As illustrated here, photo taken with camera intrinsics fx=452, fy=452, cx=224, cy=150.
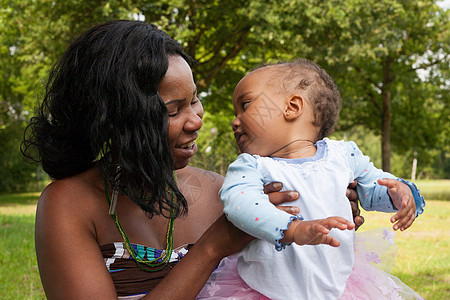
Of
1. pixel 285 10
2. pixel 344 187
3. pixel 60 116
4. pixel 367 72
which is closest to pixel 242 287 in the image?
pixel 344 187

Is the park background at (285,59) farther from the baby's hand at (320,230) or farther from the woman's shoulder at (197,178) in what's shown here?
the baby's hand at (320,230)

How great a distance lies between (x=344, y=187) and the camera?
6.42 feet

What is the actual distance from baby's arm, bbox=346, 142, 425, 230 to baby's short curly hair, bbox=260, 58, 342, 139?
17 cm

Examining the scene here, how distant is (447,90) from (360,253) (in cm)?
2079

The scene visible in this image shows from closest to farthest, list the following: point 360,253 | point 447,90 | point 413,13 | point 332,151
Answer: point 332,151, point 360,253, point 413,13, point 447,90

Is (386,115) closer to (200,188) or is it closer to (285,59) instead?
(285,59)

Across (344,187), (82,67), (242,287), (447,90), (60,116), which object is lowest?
(447,90)

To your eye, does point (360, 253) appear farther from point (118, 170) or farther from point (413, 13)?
point (413, 13)

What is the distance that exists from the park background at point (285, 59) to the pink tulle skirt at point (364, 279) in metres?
1.27

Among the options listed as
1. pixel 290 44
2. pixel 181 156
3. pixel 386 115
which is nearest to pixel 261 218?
pixel 181 156

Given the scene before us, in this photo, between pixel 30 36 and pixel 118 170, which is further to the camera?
pixel 30 36

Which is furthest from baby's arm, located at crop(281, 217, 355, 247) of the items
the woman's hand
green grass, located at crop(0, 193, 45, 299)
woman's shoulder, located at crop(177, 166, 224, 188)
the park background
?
green grass, located at crop(0, 193, 45, 299)

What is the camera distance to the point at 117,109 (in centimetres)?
183

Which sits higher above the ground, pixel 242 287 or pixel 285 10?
pixel 285 10
